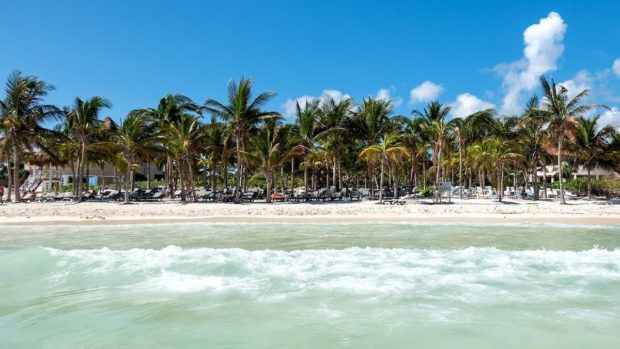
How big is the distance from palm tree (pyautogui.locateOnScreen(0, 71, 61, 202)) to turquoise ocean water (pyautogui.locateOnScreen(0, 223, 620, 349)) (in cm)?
1657

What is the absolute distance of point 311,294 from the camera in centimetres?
653

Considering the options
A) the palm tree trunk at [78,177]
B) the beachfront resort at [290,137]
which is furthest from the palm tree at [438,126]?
the palm tree trunk at [78,177]

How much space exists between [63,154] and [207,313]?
35198 mm

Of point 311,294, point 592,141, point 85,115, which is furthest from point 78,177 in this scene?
point 592,141

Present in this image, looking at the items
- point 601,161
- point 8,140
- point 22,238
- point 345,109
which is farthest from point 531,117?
point 8,140

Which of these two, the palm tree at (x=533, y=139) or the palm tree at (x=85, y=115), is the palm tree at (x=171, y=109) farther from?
the palm tree at (x=533, y=139)

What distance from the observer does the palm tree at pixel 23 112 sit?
24.9 metres

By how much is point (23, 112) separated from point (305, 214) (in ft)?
60.0

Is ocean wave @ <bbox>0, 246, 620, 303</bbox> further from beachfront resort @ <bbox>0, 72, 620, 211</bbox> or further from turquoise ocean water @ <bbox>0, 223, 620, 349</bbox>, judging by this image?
beachfront resort @ <bbox>0, 72, 620, 211</bbox>

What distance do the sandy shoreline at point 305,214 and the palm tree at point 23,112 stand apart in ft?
20.0

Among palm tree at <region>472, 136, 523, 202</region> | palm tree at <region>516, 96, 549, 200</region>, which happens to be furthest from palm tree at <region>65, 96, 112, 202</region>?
palm tree at <region>516, 96, 549, 200</region>

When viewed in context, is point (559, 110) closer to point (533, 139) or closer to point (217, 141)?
point (533, 139)

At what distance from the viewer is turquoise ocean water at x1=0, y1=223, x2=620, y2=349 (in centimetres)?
482

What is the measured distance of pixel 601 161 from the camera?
30.6m
